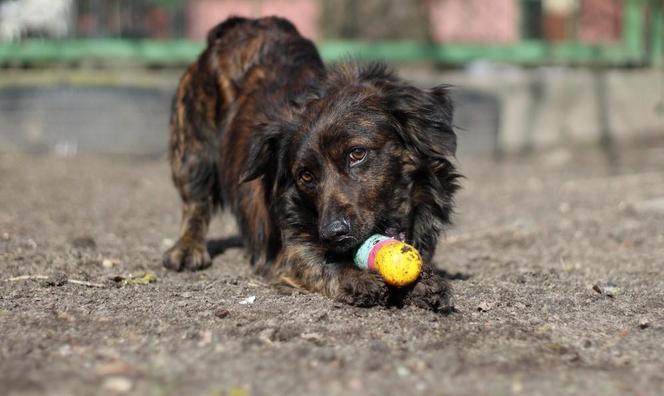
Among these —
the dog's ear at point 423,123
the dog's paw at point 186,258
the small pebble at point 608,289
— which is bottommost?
the dog's paw at point 186,258

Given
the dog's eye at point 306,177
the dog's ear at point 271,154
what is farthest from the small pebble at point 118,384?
the dog's ear at point 271,154

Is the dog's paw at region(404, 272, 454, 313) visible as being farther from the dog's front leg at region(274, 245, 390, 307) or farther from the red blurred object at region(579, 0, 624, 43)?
the red blurred object at region(579, 0, 624, 43)

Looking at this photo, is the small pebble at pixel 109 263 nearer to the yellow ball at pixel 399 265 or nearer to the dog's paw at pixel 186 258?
the dog's paw at pixel 186 258

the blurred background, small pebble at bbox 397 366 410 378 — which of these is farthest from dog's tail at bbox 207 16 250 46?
the blurred background

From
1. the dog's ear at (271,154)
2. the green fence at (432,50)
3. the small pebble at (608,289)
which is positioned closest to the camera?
the small pebble at (608,289)

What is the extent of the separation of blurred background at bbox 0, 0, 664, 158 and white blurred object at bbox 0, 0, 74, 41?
0.01 meters

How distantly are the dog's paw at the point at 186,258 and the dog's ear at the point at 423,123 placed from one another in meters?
1.71

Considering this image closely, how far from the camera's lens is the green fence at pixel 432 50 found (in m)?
11.8

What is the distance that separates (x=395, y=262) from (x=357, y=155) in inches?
28.2

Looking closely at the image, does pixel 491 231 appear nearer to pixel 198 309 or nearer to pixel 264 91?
pixel 264 91

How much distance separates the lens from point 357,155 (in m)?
4.81

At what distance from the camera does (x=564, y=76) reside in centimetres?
1207

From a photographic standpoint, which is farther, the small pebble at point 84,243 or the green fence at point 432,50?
the green fence at point 432,50

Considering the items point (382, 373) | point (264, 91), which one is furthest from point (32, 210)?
point (382, 373)
